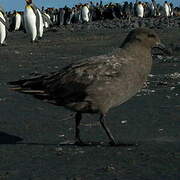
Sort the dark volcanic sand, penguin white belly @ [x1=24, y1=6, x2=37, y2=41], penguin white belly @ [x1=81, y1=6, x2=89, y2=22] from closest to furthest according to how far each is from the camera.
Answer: the dark volcanic sand → penguin white belly @ [x1=24, y1=6, x2=37, y2=41] → penguin white belly @ [x1=81, y1=6, x2=89, y2=22]

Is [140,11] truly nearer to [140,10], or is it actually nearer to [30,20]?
[140,10]

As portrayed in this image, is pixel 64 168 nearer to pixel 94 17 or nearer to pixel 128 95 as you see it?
pixel 128 95

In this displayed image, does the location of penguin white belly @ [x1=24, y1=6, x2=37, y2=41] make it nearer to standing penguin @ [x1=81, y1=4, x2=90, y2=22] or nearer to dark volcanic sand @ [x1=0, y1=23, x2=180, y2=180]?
dark volcanic sand @ [x1=0, y1=23, x2=180, y2=180]

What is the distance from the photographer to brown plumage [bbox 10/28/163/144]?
→ 5219 millimetres

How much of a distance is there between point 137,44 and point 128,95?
19.7 inches

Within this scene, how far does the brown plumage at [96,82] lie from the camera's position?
A: 17.1 ft

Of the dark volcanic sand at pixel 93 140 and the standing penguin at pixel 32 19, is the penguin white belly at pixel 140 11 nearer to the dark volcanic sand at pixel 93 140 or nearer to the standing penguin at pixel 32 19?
the standing penguin at pixel 32 19

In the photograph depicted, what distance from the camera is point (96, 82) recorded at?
5215 millimetres

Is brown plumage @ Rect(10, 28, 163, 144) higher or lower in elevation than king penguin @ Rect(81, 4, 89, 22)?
higher

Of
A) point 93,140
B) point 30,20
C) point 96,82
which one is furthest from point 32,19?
point 96,82

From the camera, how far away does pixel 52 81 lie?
534cm

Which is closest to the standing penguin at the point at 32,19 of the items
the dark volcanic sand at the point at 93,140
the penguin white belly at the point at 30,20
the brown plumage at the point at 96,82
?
the penguin white belly at the point at 30,20

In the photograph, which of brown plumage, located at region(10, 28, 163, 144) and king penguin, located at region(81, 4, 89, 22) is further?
king penguin, located at region(81, 4, 89, 22)

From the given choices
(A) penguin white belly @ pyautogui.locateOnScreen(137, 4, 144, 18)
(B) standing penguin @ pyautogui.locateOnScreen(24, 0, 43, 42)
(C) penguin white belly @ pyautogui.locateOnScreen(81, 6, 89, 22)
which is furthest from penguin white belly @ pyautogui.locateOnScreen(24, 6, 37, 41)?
(A) penguin white belly @ pyautogui.locateOnScreen(137, 4, 144, 18)
